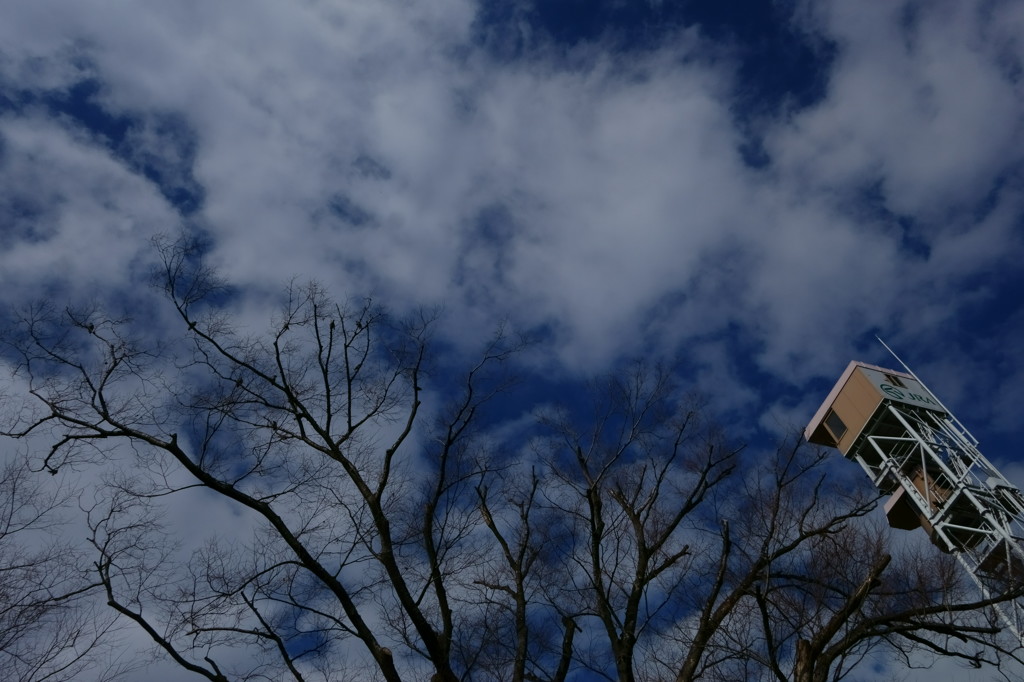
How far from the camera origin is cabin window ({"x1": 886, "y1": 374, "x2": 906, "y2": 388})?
30836 millimetres

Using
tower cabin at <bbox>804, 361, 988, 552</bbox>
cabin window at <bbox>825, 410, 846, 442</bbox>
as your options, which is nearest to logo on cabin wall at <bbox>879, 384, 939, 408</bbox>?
tower cabin at <bbox>804, 361, 988, 552</bbox>

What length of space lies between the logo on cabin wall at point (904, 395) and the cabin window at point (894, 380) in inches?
20.6

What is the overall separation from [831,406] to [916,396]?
11.5 feet

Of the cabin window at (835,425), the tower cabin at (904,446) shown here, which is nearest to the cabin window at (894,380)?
the tower cabin at (904,446)

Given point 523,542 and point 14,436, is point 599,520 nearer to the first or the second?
point 523,542

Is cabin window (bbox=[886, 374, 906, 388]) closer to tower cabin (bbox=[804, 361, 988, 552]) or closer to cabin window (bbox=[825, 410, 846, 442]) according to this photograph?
tower cabin (bbox=[804, 361, 988, 552])

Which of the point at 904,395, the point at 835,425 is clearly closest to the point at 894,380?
the point at 904,395

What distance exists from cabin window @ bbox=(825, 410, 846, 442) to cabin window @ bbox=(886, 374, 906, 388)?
2767mm

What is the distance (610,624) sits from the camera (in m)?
11.6

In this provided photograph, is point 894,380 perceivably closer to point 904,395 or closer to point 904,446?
point 904,395

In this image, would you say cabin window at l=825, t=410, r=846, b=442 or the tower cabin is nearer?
the tower cabin

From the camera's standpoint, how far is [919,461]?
95.2ft

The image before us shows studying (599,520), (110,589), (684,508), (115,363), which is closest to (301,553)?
(110,589)

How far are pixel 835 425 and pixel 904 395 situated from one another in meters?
3.24
